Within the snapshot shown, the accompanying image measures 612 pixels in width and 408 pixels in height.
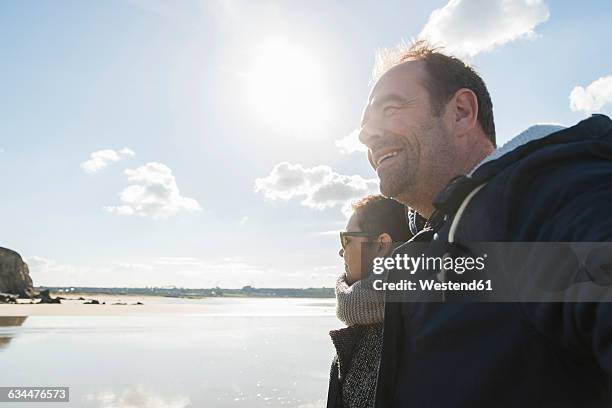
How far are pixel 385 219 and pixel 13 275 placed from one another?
200 ft

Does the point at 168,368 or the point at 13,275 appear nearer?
the point at 168,368

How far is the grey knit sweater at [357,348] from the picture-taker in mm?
3090

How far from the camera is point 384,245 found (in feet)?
12.6

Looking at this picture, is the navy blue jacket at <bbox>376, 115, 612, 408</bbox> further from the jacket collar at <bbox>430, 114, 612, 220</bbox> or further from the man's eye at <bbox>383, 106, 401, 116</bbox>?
the man's eye at <bbox>383, 106, 401, 116</bbox>

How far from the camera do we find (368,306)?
336cm

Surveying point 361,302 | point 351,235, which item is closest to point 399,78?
point 361,302

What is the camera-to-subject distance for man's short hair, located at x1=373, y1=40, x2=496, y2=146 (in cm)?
229

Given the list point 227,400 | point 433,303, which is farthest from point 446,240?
point 227,400

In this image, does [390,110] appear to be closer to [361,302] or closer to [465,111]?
[465,111]

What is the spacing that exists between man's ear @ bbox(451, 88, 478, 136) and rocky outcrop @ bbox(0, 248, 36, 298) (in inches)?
2306

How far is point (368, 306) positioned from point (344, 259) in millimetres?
757

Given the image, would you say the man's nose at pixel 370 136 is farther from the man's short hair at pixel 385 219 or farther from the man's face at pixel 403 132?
the man's short hair at pixel 385 219

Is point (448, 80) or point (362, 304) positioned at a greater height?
point (448, 80)

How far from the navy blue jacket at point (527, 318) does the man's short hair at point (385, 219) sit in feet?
7.80
